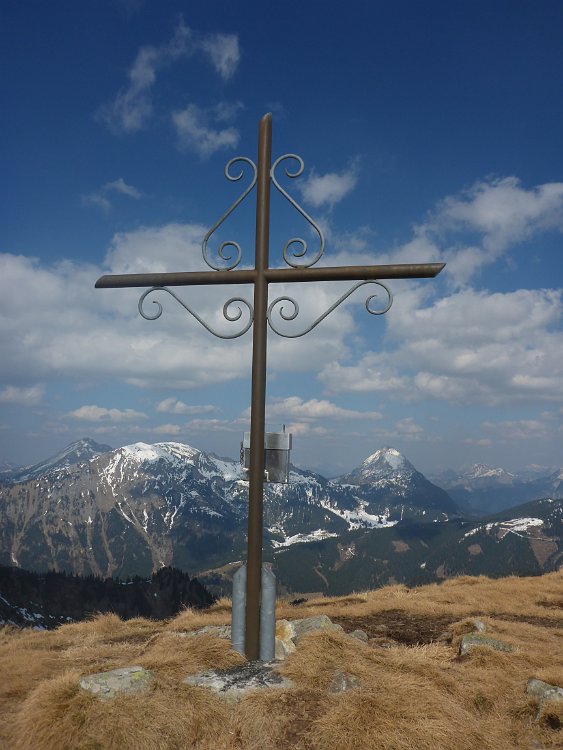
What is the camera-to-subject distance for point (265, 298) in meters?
8.97

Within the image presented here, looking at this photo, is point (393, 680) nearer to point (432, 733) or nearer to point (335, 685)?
point (335, 685)

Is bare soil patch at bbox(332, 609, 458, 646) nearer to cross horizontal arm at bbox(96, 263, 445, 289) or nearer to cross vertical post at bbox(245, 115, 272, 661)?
cross vertical post at bbox(245, 115, 272, 661)

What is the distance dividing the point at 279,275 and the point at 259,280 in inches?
15.1

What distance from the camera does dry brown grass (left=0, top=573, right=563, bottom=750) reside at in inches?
239

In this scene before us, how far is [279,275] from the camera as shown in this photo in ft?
29.3

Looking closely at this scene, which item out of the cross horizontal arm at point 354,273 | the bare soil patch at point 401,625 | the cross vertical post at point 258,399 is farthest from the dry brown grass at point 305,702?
the cross horizontal arm at point 354,273

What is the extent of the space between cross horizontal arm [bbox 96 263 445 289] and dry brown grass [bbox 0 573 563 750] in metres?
6.42

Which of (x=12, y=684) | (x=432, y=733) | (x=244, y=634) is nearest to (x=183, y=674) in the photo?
(x=244, y=634)

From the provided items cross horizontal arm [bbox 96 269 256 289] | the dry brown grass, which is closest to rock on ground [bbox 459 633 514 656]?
the dry brown grass

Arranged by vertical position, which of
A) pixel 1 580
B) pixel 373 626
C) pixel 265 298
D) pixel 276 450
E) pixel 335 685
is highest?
pixel 265 298

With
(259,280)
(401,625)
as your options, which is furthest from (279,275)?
(401,625)

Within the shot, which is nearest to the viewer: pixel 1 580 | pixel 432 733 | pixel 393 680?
pixel 432 733

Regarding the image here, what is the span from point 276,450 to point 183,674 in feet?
12.5

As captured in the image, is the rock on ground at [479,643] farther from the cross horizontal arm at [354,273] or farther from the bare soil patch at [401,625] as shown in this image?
the cross horizontal arm at [354,273]
